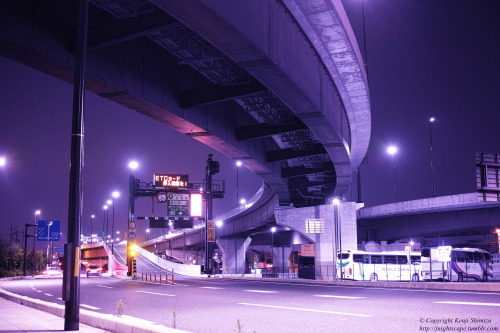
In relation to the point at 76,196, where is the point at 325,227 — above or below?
below

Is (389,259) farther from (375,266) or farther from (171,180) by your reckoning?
(171,180)

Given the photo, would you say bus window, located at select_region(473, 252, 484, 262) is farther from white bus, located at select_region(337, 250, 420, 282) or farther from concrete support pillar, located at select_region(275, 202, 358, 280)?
concrete support pillar, located at select_region(275, 202, 358, 280)

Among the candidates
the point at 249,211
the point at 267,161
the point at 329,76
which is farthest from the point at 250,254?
the point at 329,76

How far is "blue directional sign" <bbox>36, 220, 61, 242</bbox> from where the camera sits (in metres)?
57.7

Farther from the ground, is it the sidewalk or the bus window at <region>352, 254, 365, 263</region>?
the sidewalk

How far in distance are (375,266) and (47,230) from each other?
1501 inches

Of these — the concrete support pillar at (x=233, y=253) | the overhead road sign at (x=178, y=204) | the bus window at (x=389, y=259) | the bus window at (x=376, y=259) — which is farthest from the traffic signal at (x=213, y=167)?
the concrete support pillar at (x=233, y=253)

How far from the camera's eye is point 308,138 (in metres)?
28.1

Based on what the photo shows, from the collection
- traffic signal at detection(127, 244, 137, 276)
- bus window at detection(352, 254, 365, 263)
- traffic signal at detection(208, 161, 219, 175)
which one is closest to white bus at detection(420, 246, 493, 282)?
bus window at detection(352, 254, 365, 263)

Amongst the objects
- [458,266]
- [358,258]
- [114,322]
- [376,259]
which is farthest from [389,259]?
[114,322]

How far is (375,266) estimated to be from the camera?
43.6 metres

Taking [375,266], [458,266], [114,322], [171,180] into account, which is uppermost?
[171,180]

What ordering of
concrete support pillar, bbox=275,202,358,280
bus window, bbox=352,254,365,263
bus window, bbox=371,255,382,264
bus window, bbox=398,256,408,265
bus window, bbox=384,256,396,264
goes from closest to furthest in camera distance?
bus window, bbox=352,254,365,263 < bus window, bbox=371,255,382,264 < bus window, bbox=384,256,396,264 < bus window, bbox=398,256,408,265 < concrete support pillar, bbox=275,202,358,280

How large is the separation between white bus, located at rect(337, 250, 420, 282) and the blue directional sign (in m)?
34.7
